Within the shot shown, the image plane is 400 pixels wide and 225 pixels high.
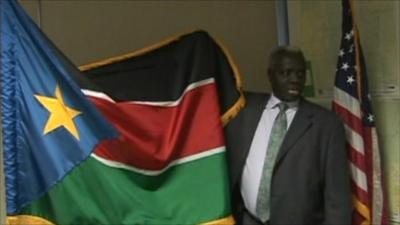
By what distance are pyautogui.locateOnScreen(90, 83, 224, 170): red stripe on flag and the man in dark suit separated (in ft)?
0.41

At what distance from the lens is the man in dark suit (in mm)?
2143

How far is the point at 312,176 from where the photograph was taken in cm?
215

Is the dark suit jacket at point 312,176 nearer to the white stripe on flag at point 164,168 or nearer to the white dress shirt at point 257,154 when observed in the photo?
the white dress shirt at point 257,154

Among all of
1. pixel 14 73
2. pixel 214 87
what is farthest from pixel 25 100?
pixel 214 87

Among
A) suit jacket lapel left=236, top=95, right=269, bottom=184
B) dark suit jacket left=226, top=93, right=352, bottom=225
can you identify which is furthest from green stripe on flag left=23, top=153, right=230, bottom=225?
dark suit jacket left=226, top=93, right=352, bottom=225

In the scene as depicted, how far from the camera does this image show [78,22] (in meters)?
2.66

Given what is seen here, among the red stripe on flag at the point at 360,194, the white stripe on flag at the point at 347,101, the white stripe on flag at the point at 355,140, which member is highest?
the white stripe on flag at the point at 347,101

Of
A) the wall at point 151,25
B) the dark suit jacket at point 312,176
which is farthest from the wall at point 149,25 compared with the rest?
the dark suit jacket at point 312,176

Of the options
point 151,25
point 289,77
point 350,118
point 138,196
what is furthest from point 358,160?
point 151,25

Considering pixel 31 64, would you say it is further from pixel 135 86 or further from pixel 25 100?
pixel 135 86

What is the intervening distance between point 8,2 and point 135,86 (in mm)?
572

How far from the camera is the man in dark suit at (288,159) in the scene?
214 cm

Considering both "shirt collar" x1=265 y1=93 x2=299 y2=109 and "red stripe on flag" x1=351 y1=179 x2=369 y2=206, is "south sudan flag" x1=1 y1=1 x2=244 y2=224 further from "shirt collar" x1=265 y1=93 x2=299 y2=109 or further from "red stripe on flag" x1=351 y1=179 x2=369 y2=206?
"red stripe on flag" x1=351 y1=179 x2=369 y2=206

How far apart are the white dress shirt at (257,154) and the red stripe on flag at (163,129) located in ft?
0.47
